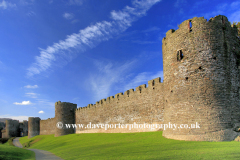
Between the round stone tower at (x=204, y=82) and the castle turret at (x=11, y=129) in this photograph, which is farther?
the castle turret at (x=11, y=129)

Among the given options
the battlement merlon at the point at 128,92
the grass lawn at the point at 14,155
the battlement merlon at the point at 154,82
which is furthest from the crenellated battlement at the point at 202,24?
the grass lawn at the point at 14,155

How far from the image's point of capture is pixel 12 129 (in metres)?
58.2

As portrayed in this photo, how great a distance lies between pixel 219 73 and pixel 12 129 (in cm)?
6511

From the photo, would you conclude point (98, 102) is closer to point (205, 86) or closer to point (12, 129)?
point (205, 86)

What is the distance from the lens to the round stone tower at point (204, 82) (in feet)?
33.5

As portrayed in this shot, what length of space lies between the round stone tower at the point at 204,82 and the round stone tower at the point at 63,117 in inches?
1078

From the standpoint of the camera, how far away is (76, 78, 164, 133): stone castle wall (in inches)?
Result: 677

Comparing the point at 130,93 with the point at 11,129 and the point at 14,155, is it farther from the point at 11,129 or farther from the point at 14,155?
the point at 11,129

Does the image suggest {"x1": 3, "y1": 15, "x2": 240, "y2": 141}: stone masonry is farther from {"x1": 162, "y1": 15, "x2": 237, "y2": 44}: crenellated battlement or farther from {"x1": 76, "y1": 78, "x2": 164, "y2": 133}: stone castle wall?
{"x1": 76, "y1": 78, "x2": 164, "y2": 133}: stone castle wall

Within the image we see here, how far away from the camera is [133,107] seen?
795 inches

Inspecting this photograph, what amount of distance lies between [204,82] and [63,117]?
31.0 m

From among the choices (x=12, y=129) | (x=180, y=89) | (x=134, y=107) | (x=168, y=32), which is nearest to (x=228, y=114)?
(x=180, y=89)

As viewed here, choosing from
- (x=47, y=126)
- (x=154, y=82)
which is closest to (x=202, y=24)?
(x=154, y=82)

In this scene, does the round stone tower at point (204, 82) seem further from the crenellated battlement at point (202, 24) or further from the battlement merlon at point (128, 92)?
the battlement merlon at point (128, 92)
